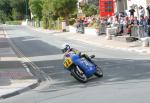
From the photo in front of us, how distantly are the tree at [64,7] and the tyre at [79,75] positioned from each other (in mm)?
55504

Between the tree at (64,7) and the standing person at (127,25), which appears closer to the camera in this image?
the standing person at (127,25)

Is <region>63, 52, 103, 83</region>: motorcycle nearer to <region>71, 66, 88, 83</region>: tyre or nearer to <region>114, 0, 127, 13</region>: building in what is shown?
<region>71, 66, 88, 83</region>: tyre

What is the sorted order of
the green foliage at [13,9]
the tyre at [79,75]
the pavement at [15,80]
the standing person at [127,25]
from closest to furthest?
the pavement at [15,80] < the tyre at [79,75] < the standing person at [127,25] < the green foliage at [13,9]

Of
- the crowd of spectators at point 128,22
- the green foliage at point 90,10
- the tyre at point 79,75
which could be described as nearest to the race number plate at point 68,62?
the tyre at point 79,75

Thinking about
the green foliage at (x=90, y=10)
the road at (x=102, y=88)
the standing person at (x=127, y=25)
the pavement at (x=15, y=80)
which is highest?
the green foliage at (x=90, y=10)

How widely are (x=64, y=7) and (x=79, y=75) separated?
56.7 meters

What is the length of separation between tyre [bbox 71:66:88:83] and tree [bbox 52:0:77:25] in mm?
55504

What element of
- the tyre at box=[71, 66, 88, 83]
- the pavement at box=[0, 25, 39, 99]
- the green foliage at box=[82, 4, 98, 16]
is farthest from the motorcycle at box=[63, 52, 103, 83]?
the green foliage at box=[82, 4, 98, 16]

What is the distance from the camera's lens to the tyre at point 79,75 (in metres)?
17.1

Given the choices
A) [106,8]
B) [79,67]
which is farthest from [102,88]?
[106,8]

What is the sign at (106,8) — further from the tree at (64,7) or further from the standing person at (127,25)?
the standing person at (127,25)

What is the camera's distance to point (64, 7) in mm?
73500

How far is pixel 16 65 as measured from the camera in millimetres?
25750

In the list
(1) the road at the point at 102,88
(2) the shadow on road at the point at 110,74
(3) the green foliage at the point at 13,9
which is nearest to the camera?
(1) the road at the point at 102,88
